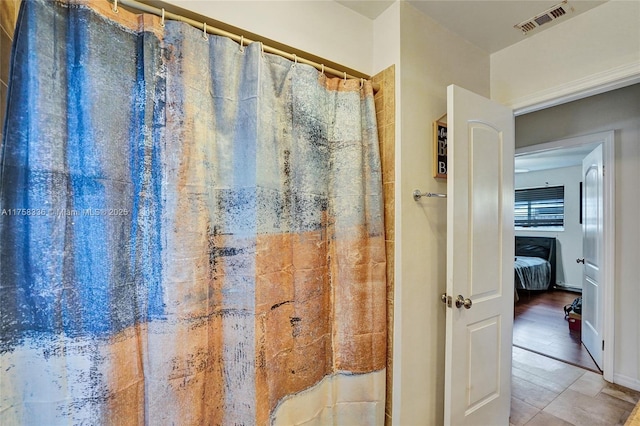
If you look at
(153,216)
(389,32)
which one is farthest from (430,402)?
(389,32)

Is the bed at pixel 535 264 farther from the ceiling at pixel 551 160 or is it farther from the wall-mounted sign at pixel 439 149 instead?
the wall-mounted sign at pixel 439 149

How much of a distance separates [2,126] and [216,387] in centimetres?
113

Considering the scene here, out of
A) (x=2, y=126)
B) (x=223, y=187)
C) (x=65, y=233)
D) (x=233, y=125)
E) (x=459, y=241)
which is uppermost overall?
(x=233, y=125)

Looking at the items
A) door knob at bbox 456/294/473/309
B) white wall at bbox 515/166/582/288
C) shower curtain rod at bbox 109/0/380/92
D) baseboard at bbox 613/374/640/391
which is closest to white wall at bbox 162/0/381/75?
shower curtain rod at bbox 109/0/380/92

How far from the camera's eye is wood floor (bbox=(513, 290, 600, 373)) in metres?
2.82

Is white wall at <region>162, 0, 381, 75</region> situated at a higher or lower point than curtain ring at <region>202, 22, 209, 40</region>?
higher

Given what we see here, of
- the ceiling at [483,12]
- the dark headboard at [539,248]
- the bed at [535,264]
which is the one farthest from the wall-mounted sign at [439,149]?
the dark headboard at [539,248]

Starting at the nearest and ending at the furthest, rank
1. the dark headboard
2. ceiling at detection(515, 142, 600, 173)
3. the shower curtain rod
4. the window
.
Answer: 1. the shower curtain rod
2. ceiling at detection(515, 142, 600, 173)
3. the dark headboard
4. the window

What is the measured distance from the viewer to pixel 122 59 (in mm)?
959

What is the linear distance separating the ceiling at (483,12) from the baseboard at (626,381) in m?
2.86

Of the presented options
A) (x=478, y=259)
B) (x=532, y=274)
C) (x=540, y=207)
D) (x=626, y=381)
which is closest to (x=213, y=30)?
(x=478, y=259)

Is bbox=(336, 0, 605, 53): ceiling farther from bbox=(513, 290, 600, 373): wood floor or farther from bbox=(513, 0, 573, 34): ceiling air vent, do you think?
bbox=(513, 290, 600, 373): wood floor

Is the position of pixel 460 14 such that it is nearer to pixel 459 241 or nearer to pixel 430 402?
pixel 459 241

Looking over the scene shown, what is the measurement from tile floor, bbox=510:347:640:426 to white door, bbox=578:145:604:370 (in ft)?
0.96
